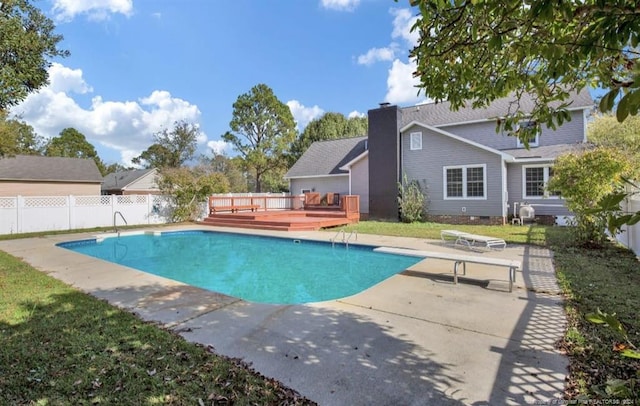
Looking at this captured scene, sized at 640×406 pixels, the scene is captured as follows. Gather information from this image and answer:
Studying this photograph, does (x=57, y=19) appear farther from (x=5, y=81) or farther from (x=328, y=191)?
(x=328, y=191)

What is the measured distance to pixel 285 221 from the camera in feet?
50.8

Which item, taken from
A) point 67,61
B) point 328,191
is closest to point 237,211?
point 328,191

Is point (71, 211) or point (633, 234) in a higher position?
point (71, 211)

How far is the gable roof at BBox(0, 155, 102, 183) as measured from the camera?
945 inches

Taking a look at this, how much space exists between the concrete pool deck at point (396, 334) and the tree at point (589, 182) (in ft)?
11.2

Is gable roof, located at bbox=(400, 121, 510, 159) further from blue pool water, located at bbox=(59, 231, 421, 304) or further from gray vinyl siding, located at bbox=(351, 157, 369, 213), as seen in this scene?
blue pool water, located at bbox=(59, 231, 421, 304)

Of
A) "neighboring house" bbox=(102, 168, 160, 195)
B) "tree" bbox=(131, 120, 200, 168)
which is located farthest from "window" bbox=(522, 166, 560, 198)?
"tree" bbox=(131, 120, 200, 168)

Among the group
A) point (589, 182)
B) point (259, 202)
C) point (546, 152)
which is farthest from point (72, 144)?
point (589, 182)

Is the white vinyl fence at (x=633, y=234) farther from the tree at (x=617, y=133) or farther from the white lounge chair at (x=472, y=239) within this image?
the tree at (x=617, y=133)

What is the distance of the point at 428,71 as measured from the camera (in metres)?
3.25

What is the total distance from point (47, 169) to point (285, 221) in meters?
22.4

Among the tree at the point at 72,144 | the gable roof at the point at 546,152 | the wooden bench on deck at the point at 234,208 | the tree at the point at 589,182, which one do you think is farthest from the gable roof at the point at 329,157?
the tree at the point at 72,144

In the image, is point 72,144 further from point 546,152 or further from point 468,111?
point 546,152

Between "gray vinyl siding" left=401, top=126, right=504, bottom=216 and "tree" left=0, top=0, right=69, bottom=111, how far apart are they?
14.9 meters
